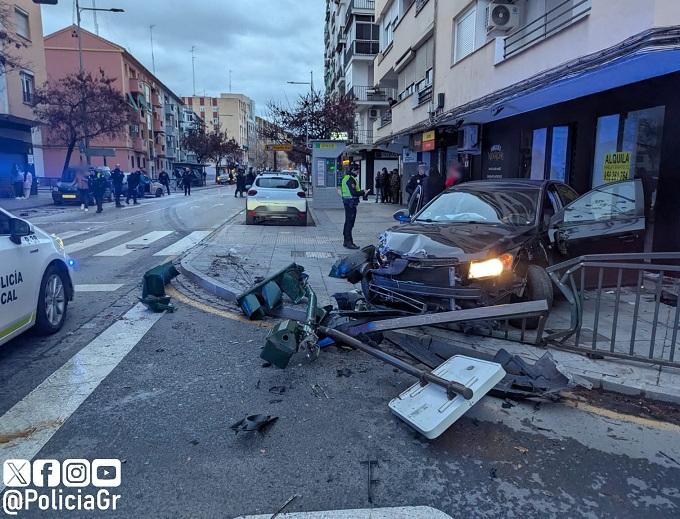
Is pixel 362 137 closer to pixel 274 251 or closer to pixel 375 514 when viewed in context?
pixel 274 251

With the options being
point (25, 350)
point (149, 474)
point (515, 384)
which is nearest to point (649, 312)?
point (515, 384)

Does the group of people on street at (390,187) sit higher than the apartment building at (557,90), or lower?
lower

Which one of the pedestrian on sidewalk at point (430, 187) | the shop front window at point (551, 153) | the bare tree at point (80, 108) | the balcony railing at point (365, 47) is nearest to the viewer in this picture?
the shop front window at point (551, 153)

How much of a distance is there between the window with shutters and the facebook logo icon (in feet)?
46.8

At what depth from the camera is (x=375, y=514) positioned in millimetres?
2590

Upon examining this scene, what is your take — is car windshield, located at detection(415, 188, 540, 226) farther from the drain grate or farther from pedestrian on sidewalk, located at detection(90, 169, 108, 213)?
pedestrian on sidewalk, located at detection(90, 169, 108, 213)

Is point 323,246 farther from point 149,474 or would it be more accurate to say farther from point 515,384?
point 149,474

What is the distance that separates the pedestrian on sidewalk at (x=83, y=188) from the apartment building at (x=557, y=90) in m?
15.4

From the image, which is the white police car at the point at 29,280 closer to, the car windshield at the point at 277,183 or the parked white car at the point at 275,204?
the parked white car at the point at 275,204

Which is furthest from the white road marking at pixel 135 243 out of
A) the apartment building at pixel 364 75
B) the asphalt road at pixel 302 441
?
the apartment building at pixel 364 75

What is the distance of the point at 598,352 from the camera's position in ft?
15.2

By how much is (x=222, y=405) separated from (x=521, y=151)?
11306mm

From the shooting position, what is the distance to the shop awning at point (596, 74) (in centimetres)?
606

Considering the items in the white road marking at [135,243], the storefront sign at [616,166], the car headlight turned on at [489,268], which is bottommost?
the white road marking at [135,243]
